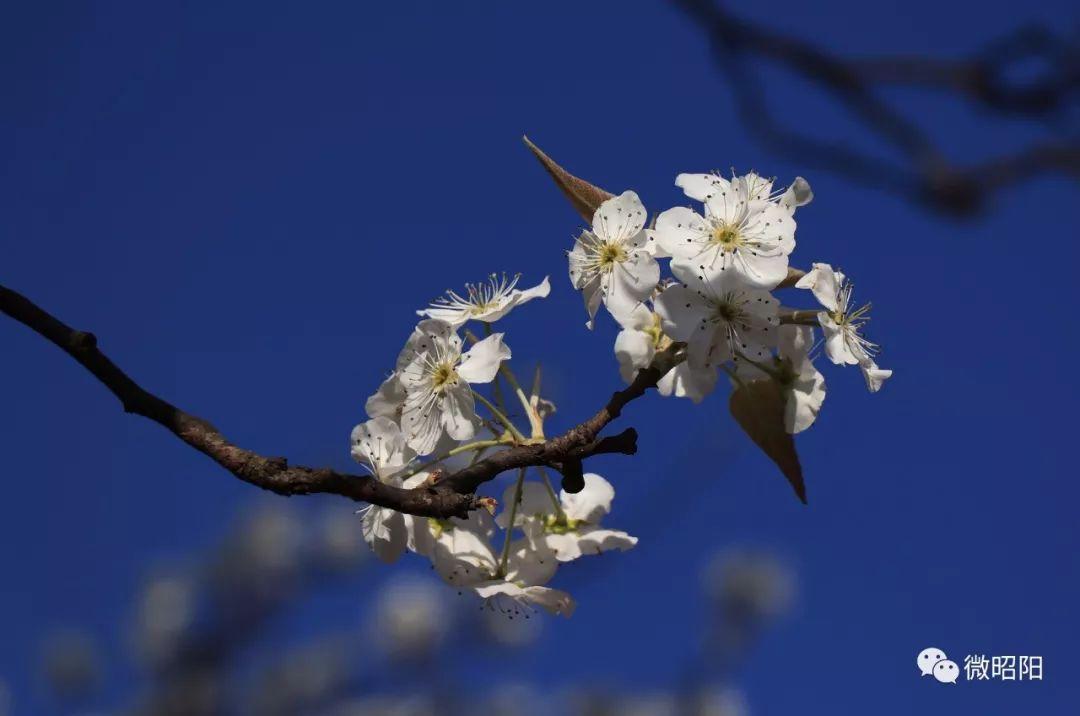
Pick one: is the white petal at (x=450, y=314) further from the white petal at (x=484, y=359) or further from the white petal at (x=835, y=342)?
the white petal at (x=835, y=342)

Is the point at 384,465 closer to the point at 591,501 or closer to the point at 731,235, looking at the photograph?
the point at 591,501

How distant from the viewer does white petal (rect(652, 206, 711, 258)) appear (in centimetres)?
142

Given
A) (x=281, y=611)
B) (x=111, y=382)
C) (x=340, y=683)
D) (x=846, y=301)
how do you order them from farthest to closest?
1. (x=281, y=611)
2. (x=340, y=683)
3. (x=846, y=301)
4. (x=111, y=382)

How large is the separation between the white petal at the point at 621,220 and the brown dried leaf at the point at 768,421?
0.23 m

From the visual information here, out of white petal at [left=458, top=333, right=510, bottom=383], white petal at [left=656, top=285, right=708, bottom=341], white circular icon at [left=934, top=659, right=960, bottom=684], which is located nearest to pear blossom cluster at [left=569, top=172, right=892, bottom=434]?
white petal at [left=656, top=285, right=708, bottom=341]

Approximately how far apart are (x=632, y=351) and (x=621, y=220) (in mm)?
188

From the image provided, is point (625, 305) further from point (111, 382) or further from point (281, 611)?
point (281, 611)

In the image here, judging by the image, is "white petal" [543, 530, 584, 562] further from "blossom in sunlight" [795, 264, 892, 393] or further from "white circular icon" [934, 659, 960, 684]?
"white circular icon" [934, 659, 960, 684]

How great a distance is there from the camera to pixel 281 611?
3986 mm

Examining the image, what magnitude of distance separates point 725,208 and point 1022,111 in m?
0.37

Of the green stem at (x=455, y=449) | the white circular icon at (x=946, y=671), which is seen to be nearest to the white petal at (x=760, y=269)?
the green stem at (x=455, y=449)

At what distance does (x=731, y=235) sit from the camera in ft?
4.71

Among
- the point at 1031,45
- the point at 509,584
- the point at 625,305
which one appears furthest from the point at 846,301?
the point at 509,584

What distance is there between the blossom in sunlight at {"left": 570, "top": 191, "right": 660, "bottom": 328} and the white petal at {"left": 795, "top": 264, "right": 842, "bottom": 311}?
0.19m
